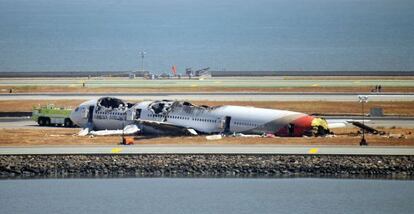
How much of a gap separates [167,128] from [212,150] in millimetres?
13633

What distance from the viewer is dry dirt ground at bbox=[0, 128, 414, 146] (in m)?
97.2

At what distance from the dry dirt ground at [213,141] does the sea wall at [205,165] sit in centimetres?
708

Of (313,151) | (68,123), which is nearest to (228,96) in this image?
(68,123)

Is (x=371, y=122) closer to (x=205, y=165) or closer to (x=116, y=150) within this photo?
(x=205, y=165)

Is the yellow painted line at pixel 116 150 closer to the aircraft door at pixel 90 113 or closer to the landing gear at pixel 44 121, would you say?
the aircraft door at pixel 90 113

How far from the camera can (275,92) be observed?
151375mm

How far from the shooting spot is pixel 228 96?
14512 centimetres

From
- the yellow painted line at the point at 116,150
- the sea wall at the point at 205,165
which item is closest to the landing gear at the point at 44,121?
the yellow painted line at the point at 116,150

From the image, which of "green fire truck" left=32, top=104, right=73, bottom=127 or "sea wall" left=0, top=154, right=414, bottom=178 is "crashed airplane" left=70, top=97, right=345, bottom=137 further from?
"sea wall" left=0, top=154, right=414, bottom=178

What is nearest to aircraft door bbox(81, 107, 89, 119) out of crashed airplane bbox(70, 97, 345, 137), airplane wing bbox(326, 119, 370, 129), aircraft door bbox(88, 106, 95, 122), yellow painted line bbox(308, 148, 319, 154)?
crashed airplane bbox(70, 97, 345, 137)

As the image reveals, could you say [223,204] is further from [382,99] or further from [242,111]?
[382,99]

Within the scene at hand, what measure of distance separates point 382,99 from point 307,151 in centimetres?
4959

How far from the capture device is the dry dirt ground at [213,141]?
9725 centimetres

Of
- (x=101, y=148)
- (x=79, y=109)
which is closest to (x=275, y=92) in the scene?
(x=79, y=109)
